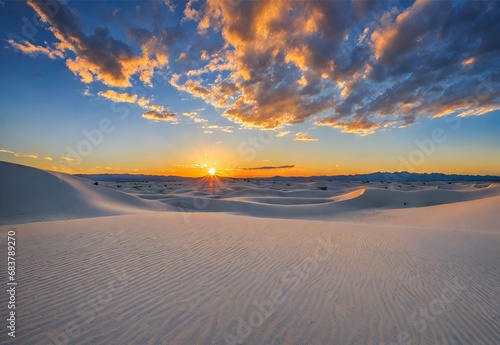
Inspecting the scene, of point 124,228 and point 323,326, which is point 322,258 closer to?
point 323,326

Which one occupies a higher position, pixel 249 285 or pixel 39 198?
pixel 39 198

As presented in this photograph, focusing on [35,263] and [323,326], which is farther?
[35,263]

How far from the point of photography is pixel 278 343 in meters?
3.31

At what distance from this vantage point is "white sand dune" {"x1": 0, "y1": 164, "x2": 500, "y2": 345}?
3516 mm

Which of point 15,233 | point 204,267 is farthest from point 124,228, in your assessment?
point 204,267

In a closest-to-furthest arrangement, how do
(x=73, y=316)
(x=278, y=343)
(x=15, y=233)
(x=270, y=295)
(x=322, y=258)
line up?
(x=278, y=343), (x=73, y=316), (x=270, y=295), (x=322, y=258), (x=15, y=233)

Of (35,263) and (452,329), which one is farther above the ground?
(35,263)

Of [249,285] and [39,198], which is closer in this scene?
[249,285]

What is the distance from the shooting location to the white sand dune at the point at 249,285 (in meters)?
3.52

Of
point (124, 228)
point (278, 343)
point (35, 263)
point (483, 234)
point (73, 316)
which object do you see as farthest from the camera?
point (483, 234)

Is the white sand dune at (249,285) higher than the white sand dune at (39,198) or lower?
lower

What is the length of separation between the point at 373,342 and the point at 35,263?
7315mm

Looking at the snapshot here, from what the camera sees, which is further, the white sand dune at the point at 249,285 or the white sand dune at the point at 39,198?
the white sand dune at the point at 39,198

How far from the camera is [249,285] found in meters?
4.95
